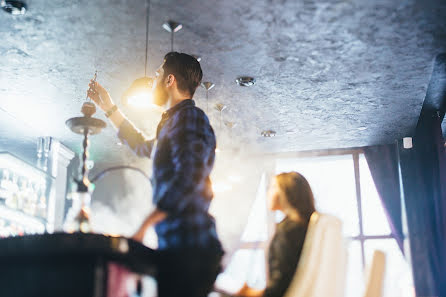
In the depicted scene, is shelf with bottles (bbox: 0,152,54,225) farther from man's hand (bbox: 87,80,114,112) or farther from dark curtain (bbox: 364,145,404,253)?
dark curtain (bbox: 364,145,404,253)

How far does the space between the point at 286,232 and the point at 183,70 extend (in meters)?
1.27

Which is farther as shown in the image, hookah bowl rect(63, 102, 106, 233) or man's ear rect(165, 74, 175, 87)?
man's ear rect(165, 74, 175, 87)

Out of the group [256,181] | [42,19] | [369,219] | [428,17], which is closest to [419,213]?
[369,219]

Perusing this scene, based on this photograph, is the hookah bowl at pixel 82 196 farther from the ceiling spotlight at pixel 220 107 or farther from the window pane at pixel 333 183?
the window pane at pixel 333 183

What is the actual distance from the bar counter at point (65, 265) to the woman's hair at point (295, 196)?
5.88 ft

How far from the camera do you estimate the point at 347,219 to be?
24.3 ft

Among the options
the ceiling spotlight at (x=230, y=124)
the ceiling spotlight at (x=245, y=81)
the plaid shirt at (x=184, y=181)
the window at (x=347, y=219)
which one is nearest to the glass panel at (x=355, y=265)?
the window at (x=347, y=219)

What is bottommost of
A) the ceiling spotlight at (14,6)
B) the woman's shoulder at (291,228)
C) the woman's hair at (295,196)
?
the woman's shoulder at (291,228)

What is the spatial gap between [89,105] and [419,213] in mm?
5747

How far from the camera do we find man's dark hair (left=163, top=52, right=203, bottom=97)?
88.5 inches

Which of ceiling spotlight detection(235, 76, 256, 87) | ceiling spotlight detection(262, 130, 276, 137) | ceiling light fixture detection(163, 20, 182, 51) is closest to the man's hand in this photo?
ceiling light fixture detection(163, 20, 182, 51)

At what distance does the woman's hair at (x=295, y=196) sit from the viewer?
3.11 meters

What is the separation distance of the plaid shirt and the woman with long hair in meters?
1.17

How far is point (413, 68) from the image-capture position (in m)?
4.70
